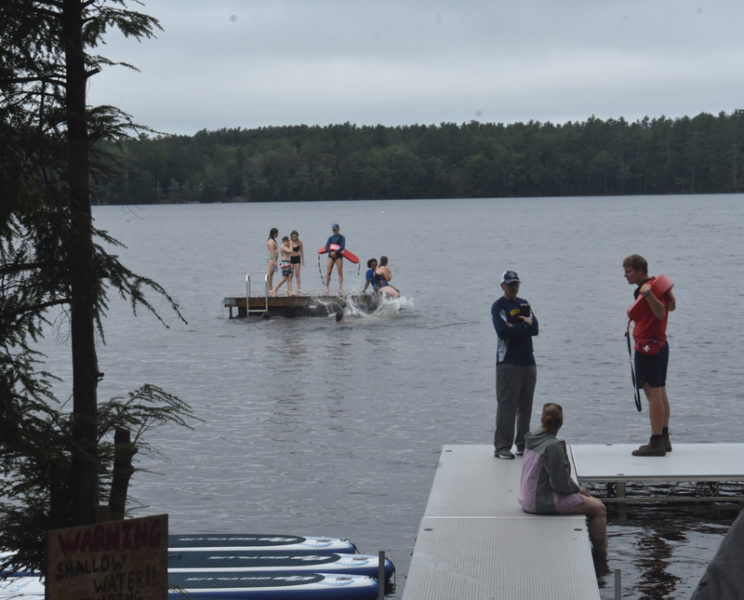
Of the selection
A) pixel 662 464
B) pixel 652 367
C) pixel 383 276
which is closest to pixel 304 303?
pixel 383 276

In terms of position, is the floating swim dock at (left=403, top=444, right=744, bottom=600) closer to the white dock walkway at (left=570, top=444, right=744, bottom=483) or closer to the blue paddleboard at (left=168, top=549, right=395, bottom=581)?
the white dock walkway at (left=570, top=444, right=744, bottom=483)

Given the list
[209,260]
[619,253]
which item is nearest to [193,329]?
[209,260]

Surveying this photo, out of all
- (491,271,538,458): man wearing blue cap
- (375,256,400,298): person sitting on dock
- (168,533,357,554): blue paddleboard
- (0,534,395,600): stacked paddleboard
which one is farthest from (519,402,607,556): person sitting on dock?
(375,256,400,298): person sitting on dock

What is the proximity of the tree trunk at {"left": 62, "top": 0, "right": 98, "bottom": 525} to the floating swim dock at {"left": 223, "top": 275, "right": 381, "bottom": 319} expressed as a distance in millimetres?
29250

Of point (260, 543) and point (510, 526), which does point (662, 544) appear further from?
point (260, 543)

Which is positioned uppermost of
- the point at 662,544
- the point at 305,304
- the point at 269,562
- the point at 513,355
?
the point at 513,355

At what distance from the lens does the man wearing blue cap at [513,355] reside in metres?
11.6

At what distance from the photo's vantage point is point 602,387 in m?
24.7

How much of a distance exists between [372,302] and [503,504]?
26.4 m

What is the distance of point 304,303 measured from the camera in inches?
1406

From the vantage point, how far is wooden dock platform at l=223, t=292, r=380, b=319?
117 ft

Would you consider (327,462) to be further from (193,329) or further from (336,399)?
(193,329)

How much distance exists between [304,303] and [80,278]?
29.9 meters

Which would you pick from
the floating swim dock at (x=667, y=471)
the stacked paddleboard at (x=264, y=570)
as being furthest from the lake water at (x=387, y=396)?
the stacked paddleboard at (x=264, y=570)
